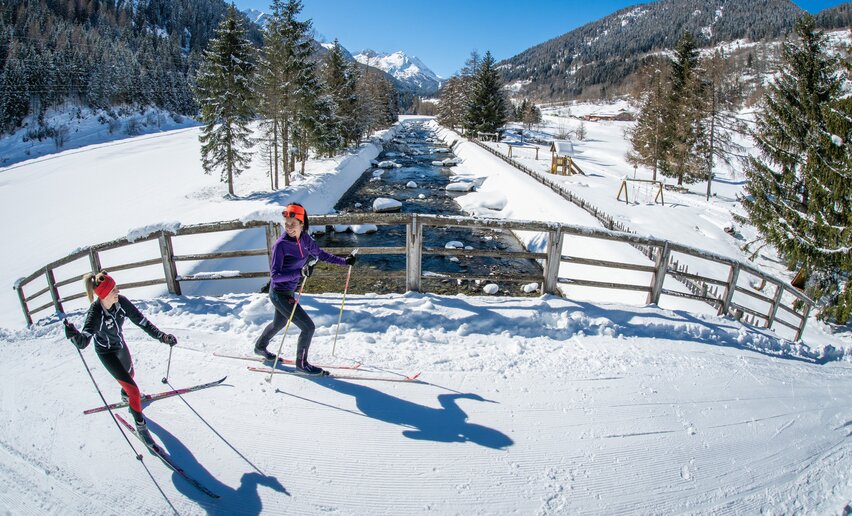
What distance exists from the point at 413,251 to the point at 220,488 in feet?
14.3

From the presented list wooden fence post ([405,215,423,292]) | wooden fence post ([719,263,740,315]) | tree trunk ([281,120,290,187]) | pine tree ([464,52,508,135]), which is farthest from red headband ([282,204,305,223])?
pine tree ([464,52,508,135])

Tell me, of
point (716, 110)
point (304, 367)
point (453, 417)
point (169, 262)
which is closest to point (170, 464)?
point (304, 367)

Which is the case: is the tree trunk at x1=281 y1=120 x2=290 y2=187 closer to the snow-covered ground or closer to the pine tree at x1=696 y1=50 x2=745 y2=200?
the snow-covered ground

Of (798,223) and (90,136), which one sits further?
(90,136)

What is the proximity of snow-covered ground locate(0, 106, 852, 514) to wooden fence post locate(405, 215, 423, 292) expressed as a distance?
14.2 inches

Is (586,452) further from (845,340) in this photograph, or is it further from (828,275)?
(828,275)

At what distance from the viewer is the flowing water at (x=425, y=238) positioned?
45.7 feet

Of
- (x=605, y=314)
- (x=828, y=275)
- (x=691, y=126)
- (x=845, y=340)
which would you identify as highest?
(x=691, y=126)

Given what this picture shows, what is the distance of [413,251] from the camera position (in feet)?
22.7

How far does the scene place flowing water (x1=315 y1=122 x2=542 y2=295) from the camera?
548 inches

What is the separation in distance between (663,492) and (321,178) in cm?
2991

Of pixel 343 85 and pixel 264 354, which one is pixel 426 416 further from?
pixel 343 85

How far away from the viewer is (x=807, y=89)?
50.2ft

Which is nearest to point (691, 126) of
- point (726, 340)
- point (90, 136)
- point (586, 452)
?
point (726, 340)
